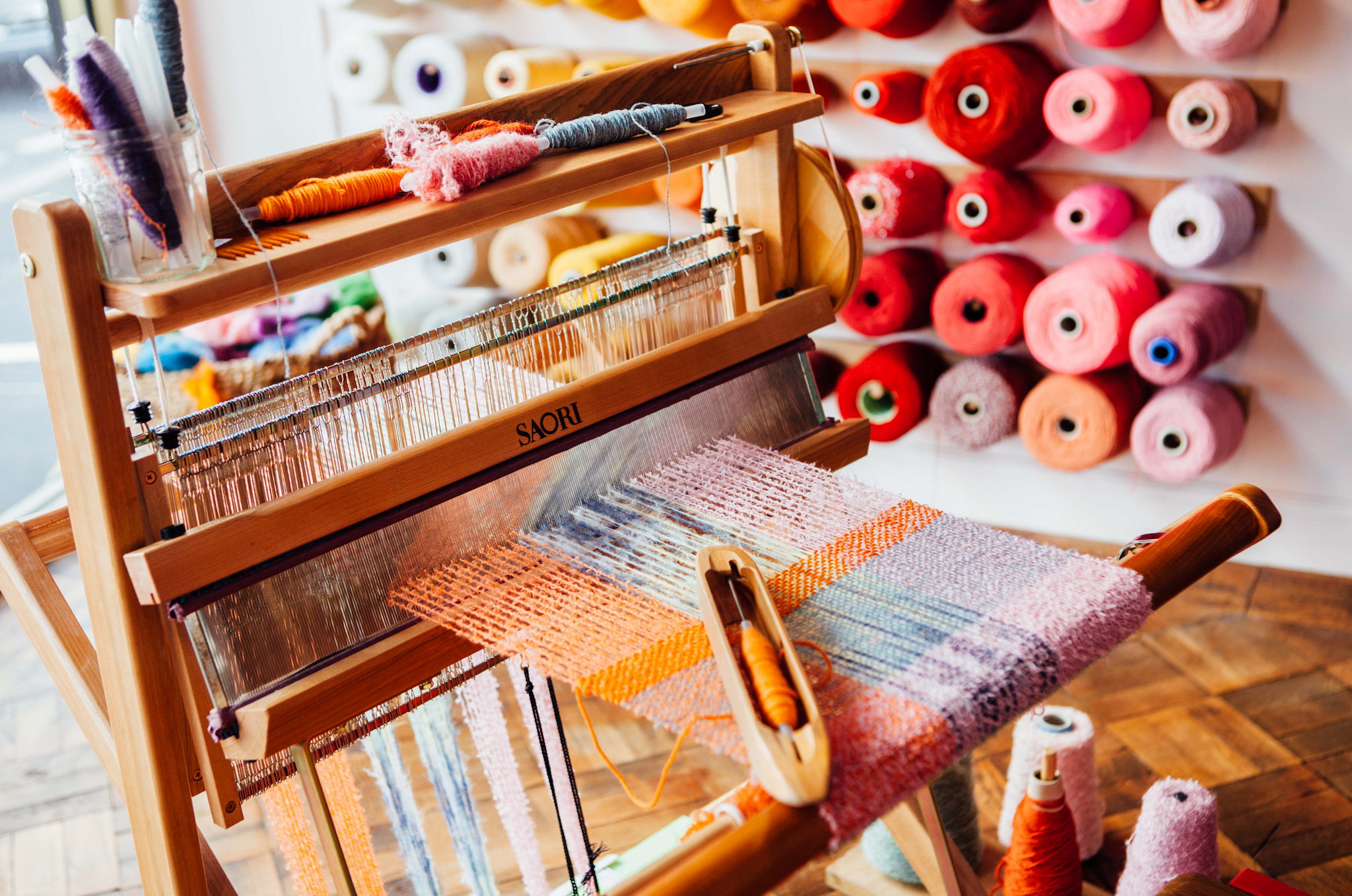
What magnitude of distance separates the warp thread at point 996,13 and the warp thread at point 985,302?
1.64ft

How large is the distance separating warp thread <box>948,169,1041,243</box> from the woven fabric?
1427 millimetres

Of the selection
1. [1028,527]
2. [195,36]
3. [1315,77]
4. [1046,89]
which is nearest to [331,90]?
[195,36]

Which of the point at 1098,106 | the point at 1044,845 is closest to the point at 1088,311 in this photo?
the point at 1098,106

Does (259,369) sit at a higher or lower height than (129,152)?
lower

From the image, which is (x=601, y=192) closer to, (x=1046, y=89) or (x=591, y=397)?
(x=591, y=397)

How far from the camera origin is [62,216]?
3.01 ft

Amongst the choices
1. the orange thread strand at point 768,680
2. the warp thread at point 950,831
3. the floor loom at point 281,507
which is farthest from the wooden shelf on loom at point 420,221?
the warp thread at point 950,831

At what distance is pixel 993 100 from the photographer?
2461 millimetres

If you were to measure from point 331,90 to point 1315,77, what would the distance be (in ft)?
8.12

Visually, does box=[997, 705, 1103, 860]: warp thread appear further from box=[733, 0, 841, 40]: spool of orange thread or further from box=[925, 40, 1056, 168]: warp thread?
box=[733, 0, 841, 40]: spool of orange thread

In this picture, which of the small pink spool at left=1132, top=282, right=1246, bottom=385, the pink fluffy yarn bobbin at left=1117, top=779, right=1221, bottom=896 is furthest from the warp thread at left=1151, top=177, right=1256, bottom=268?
the pink fluffy yarn bobbin at left=1117, top=779, right=1221, bottom=896

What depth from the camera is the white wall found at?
2.40 metres

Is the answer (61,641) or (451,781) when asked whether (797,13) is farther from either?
(61,641)

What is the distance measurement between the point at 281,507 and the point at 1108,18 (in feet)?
6.38
